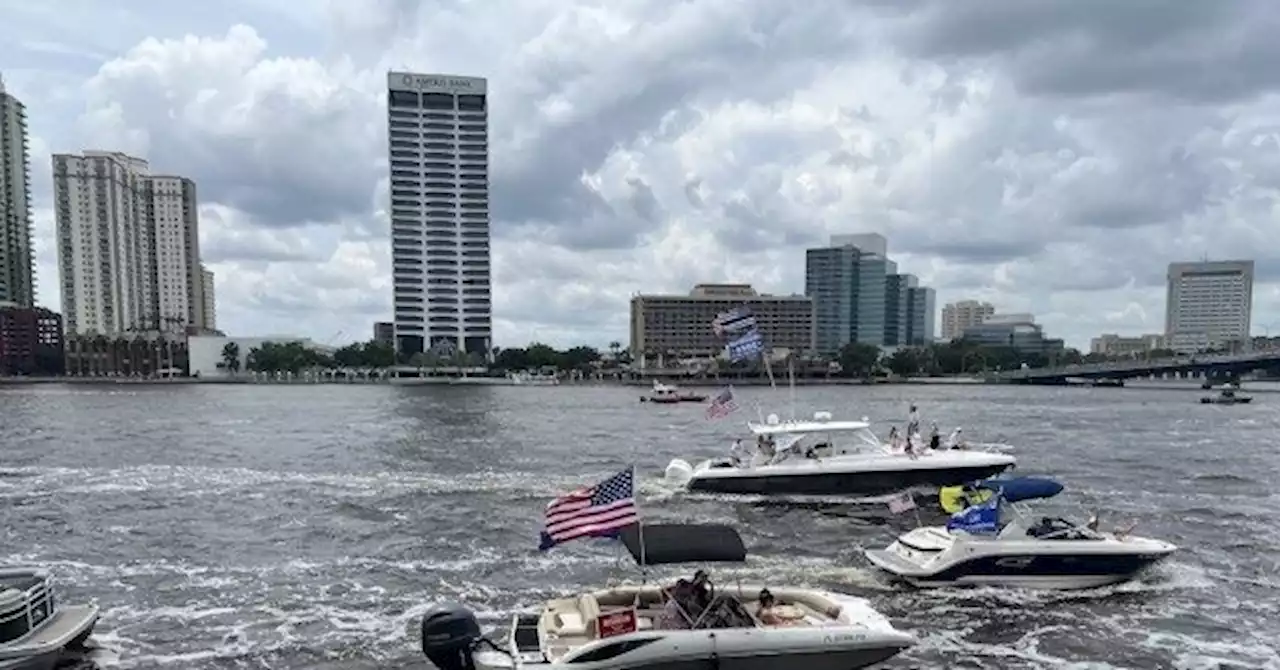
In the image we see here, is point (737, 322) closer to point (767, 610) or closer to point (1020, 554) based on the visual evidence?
point (1020, 554)

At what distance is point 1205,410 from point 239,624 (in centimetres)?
12566

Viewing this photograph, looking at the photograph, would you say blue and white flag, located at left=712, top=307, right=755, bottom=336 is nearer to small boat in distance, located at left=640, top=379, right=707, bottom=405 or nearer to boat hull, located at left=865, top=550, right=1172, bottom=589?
boat hull, located at left=865, top=550, right=1172, bottom=589

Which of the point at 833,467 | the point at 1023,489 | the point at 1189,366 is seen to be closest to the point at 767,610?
the point at 1023,489

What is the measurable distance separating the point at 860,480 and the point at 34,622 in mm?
28990

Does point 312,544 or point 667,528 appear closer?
point 667,528

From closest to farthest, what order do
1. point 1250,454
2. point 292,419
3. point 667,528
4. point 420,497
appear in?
point 667,528 → point 420,497 → point 1250,454 → point 292,419

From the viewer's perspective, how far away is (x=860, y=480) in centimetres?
3544

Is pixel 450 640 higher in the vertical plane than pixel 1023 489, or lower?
lower

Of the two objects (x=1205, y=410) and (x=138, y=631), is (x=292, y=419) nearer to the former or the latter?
(x=138, y=631)

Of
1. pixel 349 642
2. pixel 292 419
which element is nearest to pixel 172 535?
pixel 349 642

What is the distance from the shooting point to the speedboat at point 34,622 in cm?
1598

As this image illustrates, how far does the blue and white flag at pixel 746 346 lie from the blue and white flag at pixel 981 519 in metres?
12.2

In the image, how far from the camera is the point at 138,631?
66.4 ft

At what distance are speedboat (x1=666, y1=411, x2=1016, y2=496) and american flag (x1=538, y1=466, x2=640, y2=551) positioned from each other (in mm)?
21842
